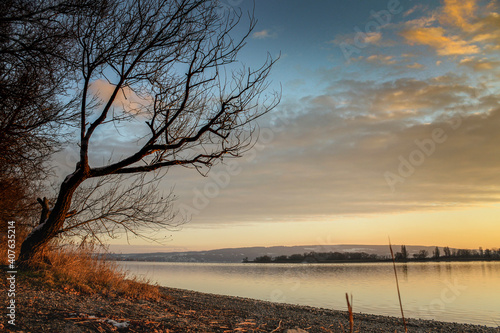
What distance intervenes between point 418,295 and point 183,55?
23.6 metres

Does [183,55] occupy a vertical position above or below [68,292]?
above

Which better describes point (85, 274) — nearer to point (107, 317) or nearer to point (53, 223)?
point (53, 223)

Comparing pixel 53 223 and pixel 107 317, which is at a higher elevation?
pixel 53 223

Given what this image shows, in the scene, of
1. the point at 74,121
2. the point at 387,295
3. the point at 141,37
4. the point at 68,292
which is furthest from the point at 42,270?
the point at 387,295

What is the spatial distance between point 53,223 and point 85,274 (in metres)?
1.55

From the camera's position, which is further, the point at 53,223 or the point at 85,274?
the point at 85,274

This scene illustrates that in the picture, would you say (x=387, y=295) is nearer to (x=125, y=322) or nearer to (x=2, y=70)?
(x=125, y=322)

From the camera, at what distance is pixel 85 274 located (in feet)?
28.7

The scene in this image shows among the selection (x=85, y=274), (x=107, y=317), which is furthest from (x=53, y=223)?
(x=107, y=317)

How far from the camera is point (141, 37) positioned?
8.12 m

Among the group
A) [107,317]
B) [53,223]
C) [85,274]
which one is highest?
[53,223]

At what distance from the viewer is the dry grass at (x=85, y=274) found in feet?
25.9

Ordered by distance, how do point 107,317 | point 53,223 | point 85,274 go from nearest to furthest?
point 107,317 < point 53,223 < point 85,274

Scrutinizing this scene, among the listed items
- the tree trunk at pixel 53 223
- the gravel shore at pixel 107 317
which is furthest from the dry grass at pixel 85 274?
the gravel shore at pixel 107 317
